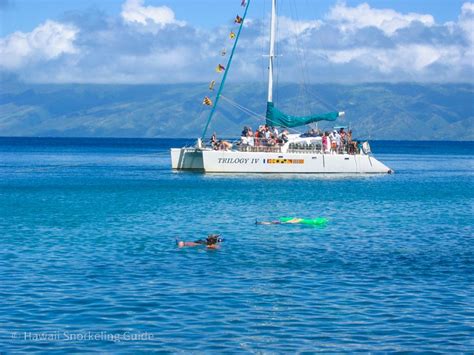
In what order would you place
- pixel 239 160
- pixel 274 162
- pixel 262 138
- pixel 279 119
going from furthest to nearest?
pixel 279 119, pixel 274 162, pixel 239 160, pixel 262 138

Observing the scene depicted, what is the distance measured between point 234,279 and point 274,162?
47516mm

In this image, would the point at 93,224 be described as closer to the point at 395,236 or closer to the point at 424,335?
the point at 395,236

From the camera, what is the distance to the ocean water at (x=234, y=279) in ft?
68.2

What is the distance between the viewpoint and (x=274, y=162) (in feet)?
244

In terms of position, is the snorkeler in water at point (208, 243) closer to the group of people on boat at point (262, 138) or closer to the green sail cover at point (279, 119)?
the group of people on boat at point (262, 138)

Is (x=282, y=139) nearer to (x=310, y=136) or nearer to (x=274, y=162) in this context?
(x=274, y=162)

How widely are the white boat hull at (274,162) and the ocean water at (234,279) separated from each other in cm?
2035

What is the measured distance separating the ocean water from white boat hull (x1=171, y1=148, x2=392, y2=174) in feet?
66.8

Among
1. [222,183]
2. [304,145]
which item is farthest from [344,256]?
[304,145]

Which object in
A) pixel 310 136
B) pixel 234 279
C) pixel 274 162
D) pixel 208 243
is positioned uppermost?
pixel 310 136

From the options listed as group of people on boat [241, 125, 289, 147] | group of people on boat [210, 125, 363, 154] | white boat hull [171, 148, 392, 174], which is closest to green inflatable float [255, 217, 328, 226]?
group of people on boat [210, 125, 363, 154]

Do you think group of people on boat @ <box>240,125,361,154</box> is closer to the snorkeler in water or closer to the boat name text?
the boat name text

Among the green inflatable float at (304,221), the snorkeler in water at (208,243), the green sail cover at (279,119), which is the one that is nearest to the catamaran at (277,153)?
the green sail cover at (279,119)

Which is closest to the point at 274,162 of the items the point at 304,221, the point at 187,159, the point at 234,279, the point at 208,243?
the point at 187,159
